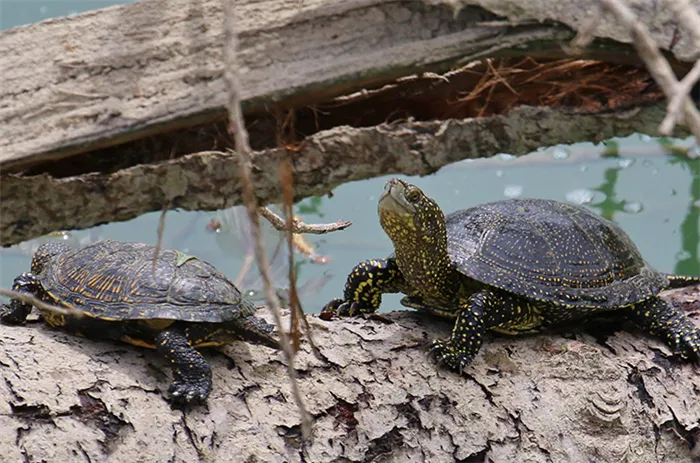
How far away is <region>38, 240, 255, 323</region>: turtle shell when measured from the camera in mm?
2070

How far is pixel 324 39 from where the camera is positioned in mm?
2281

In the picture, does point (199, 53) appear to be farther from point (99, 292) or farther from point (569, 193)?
point (569, 193)

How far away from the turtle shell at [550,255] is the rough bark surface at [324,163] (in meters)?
0.23

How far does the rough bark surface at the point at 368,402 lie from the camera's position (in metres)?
1.88

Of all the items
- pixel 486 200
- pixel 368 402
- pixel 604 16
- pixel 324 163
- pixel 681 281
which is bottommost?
pixel 486 200

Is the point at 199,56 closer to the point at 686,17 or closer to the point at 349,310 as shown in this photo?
the point at 349,310

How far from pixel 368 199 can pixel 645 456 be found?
3175 millimetres

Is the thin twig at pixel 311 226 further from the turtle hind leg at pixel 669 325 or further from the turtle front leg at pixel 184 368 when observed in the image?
the turtle hind leg at pixel 669 325

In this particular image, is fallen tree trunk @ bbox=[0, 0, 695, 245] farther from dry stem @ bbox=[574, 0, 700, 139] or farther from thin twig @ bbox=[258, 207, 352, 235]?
dry stem @ bbox=[574, 0, 700, 139]

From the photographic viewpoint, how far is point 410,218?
235 cm

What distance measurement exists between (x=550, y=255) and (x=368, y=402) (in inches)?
31.4

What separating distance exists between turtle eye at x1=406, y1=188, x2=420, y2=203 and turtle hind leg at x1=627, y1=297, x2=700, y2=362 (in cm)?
84

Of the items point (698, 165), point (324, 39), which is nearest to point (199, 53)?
point (324, 39)

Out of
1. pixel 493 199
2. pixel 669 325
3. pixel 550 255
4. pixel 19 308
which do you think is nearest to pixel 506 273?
pixel 550 255
